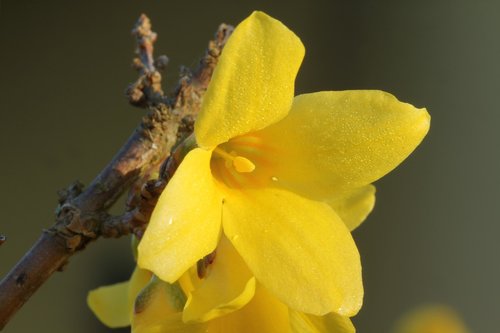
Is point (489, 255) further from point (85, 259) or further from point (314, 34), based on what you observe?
point (85, 259)

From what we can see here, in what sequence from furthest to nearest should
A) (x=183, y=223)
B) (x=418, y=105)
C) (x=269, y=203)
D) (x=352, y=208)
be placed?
1. (x=418, y=105)
2. (x=352, y=208)
3. (x=269, y=203)
4. (x=183, y=223)

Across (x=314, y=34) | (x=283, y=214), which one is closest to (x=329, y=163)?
(x=283, y=214)

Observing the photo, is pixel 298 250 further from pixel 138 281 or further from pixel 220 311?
pixel 138 281

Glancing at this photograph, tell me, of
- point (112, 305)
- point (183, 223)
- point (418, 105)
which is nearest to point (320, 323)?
point (183, 223)

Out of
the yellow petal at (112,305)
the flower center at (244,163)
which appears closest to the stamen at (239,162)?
the flower center at (244,163)

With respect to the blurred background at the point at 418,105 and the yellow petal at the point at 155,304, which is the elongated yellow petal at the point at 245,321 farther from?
the blurred background at the point at 418,105

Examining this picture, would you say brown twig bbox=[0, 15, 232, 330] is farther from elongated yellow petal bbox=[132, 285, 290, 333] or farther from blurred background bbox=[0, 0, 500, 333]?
blurred background bbox=[0, 0, 500, 333]

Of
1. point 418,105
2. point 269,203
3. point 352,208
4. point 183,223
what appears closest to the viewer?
point 183,223
